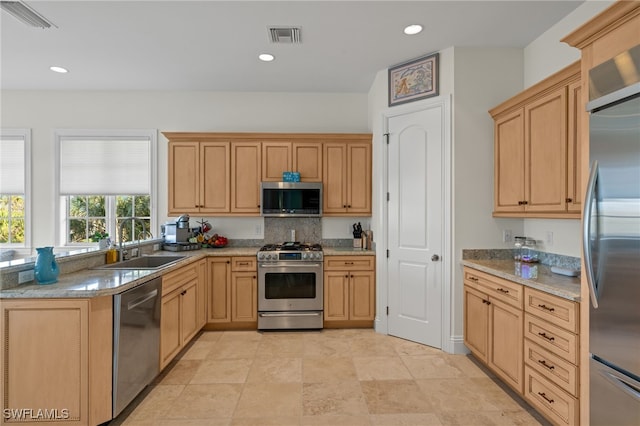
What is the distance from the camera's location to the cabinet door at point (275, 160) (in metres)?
3.97

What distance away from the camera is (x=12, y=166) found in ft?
13.9

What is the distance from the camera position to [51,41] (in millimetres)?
2982

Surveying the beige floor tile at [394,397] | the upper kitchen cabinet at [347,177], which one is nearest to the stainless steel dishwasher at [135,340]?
the beige floor tile at [394,397]

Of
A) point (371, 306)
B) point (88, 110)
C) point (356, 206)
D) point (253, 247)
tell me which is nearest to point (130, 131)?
point (88, 110)

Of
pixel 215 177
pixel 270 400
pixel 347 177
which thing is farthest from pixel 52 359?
pixel 347 177

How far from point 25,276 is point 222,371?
1633mm

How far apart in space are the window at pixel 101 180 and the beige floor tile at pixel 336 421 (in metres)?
3.38

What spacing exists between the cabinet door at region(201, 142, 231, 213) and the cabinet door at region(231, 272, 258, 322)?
90cm

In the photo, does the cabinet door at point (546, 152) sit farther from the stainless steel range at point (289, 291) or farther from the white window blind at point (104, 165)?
the white window blind at point (104, 165)

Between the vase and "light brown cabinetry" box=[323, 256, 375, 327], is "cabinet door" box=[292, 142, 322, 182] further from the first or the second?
the vase

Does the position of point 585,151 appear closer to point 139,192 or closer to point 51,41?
point 51,41

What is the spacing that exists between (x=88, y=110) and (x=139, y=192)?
1320 millimetres

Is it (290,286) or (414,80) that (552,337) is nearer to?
(290,286)

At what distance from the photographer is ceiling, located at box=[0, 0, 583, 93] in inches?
97.7
